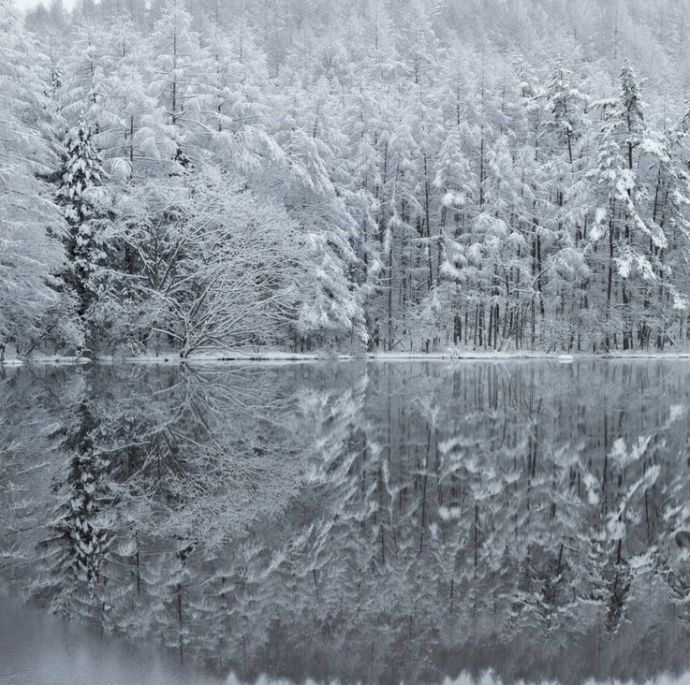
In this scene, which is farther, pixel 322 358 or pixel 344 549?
pixel 322 358

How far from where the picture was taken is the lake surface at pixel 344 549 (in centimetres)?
487

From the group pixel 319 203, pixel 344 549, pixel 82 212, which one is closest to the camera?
pixel 344 549

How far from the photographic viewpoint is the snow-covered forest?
33688mm

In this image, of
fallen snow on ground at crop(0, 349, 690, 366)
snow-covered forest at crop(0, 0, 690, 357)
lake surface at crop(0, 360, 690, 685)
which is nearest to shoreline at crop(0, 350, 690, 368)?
fallen snow on ground at crop(0, 349, 690, 366)

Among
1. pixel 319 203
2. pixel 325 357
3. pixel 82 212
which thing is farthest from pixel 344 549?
pixel 319 203

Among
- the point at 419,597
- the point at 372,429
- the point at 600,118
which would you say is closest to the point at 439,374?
the point at 372,429

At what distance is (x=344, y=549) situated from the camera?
271 inches

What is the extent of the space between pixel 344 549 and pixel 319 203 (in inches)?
1486

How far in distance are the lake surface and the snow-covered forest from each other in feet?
64.1

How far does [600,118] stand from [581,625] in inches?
1955

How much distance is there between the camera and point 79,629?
17.0 ft

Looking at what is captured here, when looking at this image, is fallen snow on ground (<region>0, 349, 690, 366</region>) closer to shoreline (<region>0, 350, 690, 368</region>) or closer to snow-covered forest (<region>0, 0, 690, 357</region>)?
shoreline (<region>0, 350, 690, 368</region>)

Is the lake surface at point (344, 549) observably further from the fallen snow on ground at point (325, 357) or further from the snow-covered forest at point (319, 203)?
the snow-covered forest at point (319, 203)

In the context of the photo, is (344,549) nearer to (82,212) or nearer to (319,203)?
(82,212)
